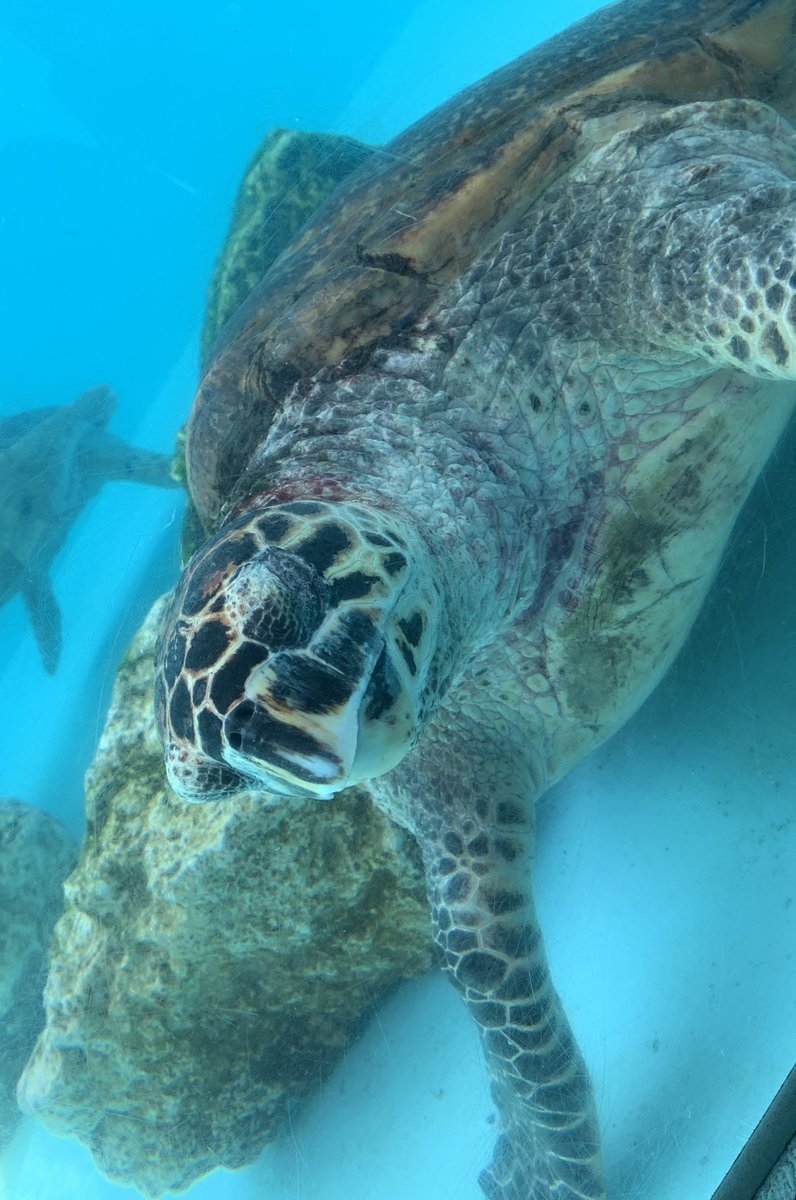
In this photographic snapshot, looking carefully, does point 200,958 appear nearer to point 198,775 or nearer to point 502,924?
point 502,924

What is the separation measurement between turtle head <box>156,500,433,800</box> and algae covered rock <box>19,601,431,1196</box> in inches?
55.9

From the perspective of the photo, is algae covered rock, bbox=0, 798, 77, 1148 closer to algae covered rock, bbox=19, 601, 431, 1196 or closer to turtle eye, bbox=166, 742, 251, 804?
algae covered rock, bbox=19, 601, 431, 1196

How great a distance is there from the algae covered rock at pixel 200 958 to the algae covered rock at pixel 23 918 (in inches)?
40.2

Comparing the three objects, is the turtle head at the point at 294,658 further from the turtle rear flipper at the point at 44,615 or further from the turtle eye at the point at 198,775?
the turtle rear flipper at the point at 44,615

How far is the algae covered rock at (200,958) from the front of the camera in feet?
9.38

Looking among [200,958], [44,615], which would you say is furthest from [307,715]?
[44,615]

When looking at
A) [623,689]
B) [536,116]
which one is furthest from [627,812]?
[536,116]

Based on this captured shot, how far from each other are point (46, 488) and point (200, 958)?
5198 mm

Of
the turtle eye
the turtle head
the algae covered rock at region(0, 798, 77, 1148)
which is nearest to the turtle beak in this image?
the turtle head

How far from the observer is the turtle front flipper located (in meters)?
2.28

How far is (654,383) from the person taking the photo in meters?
2.22

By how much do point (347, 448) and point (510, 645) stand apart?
0.78 meters

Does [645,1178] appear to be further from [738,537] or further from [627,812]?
[738,537]

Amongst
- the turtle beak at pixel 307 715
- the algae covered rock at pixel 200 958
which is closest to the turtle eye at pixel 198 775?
the turtle beak at pixel 307 715
